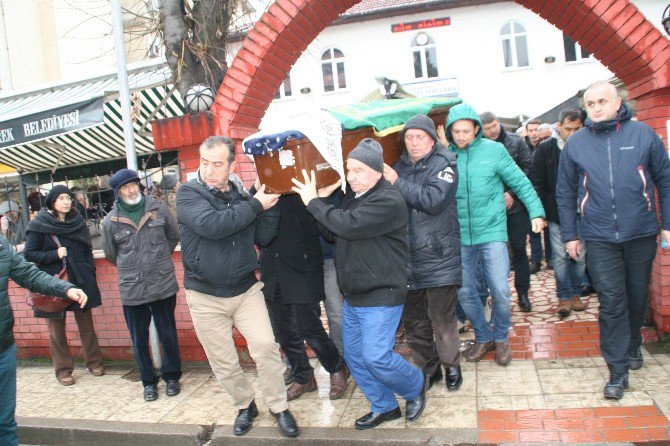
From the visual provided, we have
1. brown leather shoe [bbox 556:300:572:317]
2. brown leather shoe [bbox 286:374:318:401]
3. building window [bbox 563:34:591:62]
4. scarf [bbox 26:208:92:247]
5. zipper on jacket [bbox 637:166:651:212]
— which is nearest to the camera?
zipper on jacket [bbox 637:166:651:212]

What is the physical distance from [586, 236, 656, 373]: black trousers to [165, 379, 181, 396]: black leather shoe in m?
3.57

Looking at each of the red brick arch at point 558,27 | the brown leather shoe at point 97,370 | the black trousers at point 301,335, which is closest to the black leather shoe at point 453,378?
the black trousers at point 301,335

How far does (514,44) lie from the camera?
23500mm

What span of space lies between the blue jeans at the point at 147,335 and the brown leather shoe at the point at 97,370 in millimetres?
1074

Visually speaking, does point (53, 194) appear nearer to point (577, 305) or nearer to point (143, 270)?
point (143, 270)

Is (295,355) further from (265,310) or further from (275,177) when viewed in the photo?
(275,177)

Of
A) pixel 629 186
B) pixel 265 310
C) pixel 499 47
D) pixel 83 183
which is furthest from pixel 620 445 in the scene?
pixel 499 47

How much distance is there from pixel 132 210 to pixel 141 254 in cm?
40

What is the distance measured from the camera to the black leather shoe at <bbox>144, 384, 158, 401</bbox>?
215 inches

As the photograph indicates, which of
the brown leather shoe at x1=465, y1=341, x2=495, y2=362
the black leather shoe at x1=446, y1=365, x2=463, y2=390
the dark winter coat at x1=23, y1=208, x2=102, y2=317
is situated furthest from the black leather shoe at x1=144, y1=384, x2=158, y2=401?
the brown leather shoe at x1=465, y1=341, x2=495, y2=362

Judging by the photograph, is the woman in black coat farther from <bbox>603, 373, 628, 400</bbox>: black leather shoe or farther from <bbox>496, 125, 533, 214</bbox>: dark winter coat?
Answer: <bbox>603, 373, 628, 400</bbox>: black leather shoe

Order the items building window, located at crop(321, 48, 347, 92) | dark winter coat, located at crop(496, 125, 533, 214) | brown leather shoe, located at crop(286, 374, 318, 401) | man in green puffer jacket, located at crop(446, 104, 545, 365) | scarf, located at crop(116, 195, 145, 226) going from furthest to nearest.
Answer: building window, located at crop(321, 48, 347, 92) → dark winter coat, located at crop(496, 125, 533, 214) → scarf, located at crop(116, 195, 145, 226) → brown leather shoe, located at crop(286, 374, 318, 401) → man in green puffer jacket, located at crop(446, 104, 545, 365)

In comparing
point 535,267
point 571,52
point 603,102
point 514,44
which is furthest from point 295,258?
point 571,52

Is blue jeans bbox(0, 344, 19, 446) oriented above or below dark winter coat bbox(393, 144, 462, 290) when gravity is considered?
below
